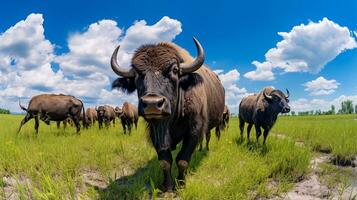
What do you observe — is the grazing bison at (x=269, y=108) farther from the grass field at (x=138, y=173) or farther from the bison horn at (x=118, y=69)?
the bison horn at (x=118, y=69)

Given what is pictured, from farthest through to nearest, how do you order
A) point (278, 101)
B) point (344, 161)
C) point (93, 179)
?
1. point (278, 101)
2. point (344, 161)
3. point (93, 179)

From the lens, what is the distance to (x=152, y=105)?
11.4 ft

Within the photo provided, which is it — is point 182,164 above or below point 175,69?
below

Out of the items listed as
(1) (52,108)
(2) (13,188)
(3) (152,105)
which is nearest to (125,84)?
(3) (152,105)

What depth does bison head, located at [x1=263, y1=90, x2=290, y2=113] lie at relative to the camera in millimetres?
9125

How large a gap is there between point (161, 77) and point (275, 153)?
4.09 m

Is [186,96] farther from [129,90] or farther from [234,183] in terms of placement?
[234,183]

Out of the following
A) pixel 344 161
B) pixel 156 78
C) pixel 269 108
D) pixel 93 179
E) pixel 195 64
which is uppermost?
pixel 195 64

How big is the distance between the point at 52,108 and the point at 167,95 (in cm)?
1009

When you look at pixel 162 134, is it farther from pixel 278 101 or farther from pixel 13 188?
pixel 278 101

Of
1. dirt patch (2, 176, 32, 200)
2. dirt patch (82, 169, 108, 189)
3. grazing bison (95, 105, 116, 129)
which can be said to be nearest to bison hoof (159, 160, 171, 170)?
dirt patch (82, 169, 108, 189)

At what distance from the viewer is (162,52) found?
419 centimetres

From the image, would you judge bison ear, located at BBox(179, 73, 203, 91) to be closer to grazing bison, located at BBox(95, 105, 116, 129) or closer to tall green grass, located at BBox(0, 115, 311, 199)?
tall green grass, located at BBox(0, 115, 311, 199)

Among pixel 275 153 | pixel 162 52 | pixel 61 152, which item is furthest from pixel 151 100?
pixel 275 153
